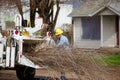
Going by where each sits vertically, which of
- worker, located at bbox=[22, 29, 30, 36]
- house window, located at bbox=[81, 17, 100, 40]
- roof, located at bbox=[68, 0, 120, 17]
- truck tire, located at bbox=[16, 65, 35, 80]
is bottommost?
truck tire, located at bbox=[16, 65, 35, 80]

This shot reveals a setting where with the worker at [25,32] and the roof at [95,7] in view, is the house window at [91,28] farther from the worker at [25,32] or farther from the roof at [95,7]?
the worker at [25,32]

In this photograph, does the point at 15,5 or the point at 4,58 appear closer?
the point at 4,58

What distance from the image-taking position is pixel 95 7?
33.5m

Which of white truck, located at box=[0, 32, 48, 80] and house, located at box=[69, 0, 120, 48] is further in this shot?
house, located at box=[69, 0, 120, 48]

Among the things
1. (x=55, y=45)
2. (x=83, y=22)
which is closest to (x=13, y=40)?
(x=55, y=45)

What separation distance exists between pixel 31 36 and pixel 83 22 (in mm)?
23994

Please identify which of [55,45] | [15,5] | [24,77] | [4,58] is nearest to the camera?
[4,58]

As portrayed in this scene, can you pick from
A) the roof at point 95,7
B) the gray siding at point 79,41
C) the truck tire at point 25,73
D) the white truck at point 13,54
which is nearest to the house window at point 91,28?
A: the gray siding at point 79,41

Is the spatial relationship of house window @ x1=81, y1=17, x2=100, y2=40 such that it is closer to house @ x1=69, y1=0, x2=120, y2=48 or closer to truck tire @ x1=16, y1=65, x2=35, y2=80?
house @ x1=69, y1=0, x2=120, y2=48

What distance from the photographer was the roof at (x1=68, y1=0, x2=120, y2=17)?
Answer: 98.4 ft

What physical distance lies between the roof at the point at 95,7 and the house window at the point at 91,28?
810 millimetres


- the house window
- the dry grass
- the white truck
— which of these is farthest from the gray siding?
the white truck

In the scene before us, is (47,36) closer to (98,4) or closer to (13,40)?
(13,40)

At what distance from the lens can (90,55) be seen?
9.88m
